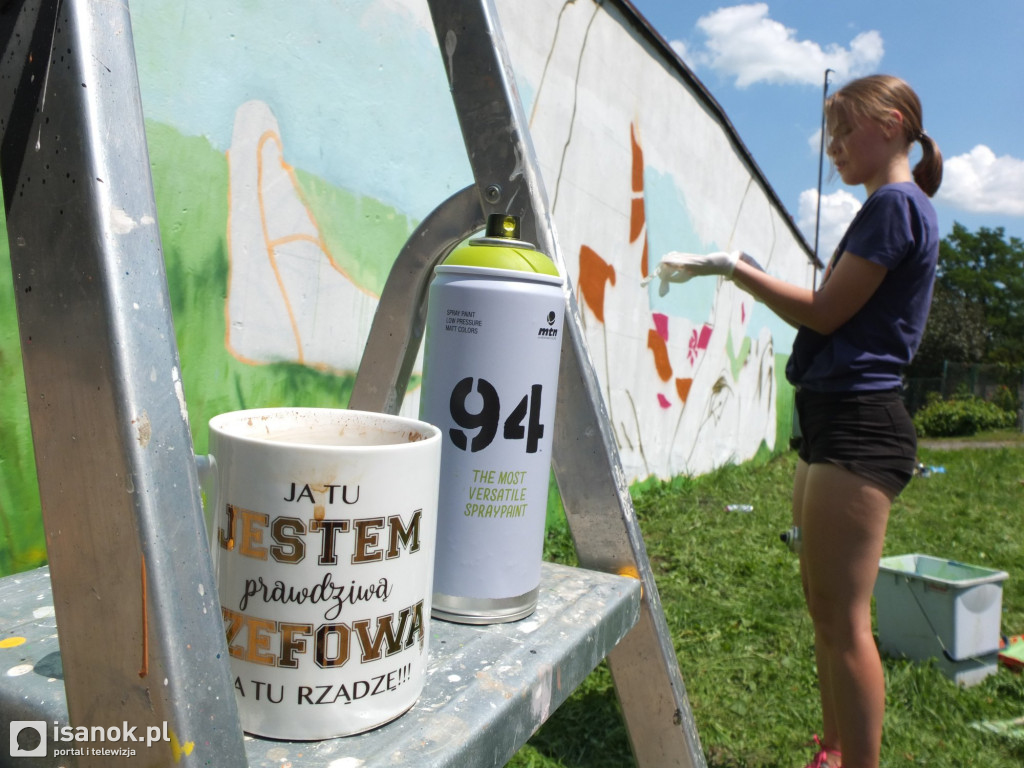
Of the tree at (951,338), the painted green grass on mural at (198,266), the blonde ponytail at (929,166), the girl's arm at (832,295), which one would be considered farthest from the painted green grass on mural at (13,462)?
the tree at (951,338)

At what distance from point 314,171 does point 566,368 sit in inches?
52.5

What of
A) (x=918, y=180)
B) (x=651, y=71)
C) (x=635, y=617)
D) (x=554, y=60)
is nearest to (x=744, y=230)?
(x=651, y=71)

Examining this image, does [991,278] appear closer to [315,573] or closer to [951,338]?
[951,338]

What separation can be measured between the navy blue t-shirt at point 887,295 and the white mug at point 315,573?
4.32ft

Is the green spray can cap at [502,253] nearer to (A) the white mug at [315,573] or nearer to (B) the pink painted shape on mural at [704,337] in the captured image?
(A) the white mug at [315,573]

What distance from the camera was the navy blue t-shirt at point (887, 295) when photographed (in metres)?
1.56

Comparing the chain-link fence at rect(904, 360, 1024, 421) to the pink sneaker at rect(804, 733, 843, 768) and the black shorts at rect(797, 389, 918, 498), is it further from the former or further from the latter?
the black shorts at rect(797, 389, 918, 498)

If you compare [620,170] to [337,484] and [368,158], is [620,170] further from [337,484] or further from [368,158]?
[337,484]

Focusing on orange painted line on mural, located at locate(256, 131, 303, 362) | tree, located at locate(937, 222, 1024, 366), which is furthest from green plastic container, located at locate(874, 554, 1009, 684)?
tree, located at locate(937, 222, 1024, 366)

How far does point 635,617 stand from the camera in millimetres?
894

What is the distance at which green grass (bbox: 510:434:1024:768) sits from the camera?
2.02 meters

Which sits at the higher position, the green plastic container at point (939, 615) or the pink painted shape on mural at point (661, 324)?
the pink painted shape on mural at point (661, 324)

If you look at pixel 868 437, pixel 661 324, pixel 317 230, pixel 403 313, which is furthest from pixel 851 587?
pixel 661 324

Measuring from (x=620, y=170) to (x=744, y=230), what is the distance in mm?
2770
